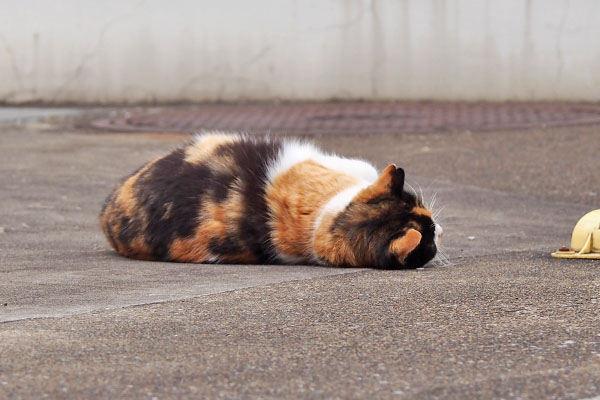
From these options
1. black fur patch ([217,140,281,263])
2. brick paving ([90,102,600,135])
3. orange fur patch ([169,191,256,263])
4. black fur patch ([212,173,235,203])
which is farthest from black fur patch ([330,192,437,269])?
brick paving ([90,102,600,135])

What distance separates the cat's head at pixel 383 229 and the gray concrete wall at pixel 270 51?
9.65 meters

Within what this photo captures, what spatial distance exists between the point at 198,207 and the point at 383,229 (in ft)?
3.01

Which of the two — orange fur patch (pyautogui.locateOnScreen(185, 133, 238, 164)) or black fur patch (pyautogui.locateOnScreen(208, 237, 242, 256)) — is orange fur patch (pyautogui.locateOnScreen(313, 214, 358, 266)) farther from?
orange fur patch (pyautogui.locateOnScreen(185, 133, 238, 164))

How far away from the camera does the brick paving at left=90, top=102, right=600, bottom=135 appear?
37.9ft

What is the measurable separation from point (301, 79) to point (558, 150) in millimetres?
5560

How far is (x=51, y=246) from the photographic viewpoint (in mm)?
5992

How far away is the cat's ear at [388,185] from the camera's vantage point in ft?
16.0

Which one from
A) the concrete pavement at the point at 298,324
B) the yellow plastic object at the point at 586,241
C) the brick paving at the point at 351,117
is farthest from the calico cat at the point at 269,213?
the brick paving at the point at 351,117

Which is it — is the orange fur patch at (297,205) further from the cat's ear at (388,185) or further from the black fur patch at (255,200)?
the cat's ear at (388,185)

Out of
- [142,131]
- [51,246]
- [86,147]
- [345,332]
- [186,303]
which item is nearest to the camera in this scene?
[345,332]

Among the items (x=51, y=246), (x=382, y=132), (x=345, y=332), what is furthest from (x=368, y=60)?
(x=345, y=332)

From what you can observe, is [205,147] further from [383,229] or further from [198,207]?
[383,229]

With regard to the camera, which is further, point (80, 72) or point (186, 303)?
point (80, 72)

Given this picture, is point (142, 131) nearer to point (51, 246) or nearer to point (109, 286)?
point (51, 246)
